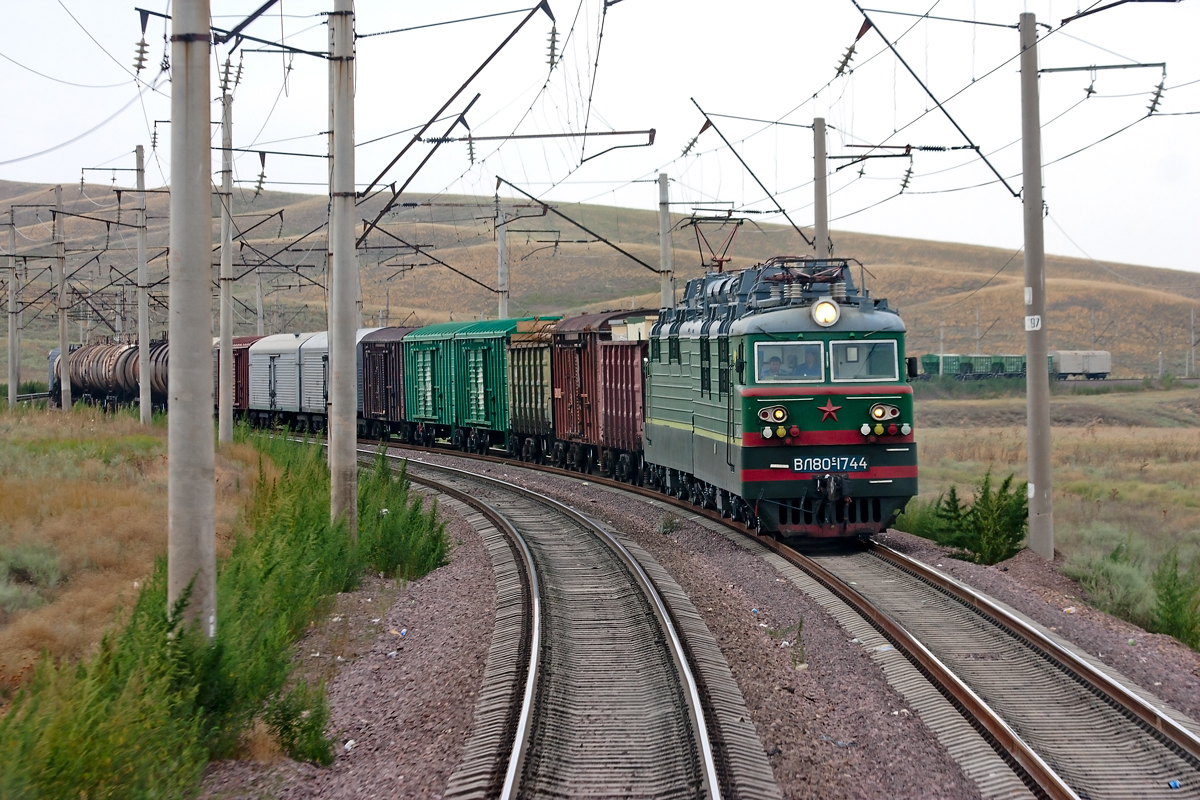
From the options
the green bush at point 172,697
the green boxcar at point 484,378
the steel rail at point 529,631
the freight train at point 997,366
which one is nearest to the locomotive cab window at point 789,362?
the steel rail at point 529,631

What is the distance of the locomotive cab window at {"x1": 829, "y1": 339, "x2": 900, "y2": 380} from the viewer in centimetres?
1541

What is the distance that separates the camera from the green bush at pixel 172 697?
19.8 ft

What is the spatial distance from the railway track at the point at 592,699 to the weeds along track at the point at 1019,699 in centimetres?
168

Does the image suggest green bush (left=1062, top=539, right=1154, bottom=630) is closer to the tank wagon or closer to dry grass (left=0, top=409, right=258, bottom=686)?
dry grass (left=0, top=409, right=258, bottom=686)

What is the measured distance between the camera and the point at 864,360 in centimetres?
1549

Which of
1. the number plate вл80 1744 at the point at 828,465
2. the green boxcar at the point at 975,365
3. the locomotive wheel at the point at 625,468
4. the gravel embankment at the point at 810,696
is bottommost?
the gravel embankment at the point at 810,696

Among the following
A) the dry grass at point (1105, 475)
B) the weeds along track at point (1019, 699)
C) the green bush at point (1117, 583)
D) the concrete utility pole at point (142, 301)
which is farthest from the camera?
the concrete utility pole at point (142, 301)

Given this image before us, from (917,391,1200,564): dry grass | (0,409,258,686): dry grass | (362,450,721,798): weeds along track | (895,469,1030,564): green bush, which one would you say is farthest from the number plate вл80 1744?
(0,409,258,686): dry grass

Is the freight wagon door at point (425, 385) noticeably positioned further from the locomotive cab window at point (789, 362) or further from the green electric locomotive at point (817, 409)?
the locomotive cab window at point (789, 362)

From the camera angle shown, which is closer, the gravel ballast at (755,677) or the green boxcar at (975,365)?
the gravel ballast at (755,677)

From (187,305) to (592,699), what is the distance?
4.13m

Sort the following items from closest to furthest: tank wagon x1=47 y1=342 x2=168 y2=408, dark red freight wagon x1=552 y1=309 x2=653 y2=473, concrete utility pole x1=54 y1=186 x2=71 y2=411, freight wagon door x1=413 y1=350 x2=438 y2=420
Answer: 1. dark red freight wagon x1=552 y1=309 x2=653 y2=473
2. concrete utility pole x1=54 y1=186 x2=71 y2=411
3. freight wagon door x1=413 y1=350 x2=438 y2=420
4. tank wagon x1=47 y1=342 x2=168 y2=408

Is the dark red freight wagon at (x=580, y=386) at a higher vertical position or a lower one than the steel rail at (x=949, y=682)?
higher

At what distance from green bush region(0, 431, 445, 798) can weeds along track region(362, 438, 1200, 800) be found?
453 centimetres
